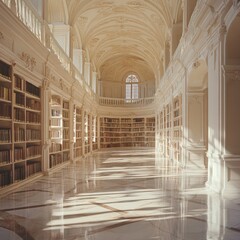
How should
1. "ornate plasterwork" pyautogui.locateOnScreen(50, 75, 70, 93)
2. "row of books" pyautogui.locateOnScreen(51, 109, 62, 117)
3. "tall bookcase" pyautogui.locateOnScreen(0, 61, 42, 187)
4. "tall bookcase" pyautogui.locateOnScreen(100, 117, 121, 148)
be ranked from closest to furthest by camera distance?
"tall bookcase" pyautogui.locateOnScreen(0, 61, 42, 187) < "ornate plasterwork" pyautogui.locateOnScreen(50, 75, 70, 93) < "row of books" pyautogui.locateOnScreen(51, 109, 62, 117) < "tall bookcase" pyautogui.locateOnScreen(100, 117, 121, 148)

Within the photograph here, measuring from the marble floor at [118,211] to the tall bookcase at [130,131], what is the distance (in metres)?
18.9

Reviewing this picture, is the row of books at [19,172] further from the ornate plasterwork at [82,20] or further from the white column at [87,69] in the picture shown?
the white column at [87,69]

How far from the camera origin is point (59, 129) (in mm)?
13133

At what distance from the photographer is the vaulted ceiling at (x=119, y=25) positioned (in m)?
14.9

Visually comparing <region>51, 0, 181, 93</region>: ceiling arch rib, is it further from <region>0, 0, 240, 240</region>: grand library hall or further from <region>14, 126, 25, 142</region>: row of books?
<region>14, 126, 25, 142</region>: row of books

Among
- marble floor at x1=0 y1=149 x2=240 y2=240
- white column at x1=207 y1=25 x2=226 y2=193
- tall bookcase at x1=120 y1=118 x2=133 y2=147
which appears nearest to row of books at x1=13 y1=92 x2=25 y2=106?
marble floor at x1=0 y1=149 x2=240 y2=240

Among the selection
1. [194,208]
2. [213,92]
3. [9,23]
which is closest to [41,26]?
[9,23]

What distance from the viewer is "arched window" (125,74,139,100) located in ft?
102

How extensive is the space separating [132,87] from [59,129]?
62.1 feet

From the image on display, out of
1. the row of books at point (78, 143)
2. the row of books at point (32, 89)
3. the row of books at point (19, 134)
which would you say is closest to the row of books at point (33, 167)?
the row of books at point (19, 134)

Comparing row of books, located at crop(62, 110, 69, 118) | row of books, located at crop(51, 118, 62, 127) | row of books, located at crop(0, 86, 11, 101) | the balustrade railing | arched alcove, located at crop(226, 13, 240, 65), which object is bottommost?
row of books, located at crop(51, 118, 62, 127)

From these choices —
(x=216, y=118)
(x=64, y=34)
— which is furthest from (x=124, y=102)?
(x=216, y=118)

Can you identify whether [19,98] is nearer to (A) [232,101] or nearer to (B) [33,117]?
(B) [33,117]

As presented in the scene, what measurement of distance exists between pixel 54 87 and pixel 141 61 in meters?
20.0
